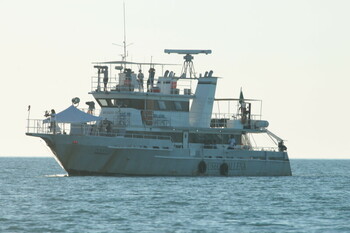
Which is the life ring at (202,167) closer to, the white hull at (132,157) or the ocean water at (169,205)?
the white hull at (132,157)

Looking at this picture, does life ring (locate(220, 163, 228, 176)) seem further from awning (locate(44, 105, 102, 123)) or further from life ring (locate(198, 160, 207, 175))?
awning (locate(44, 105, 102, 123))

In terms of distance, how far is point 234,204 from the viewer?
51.6m

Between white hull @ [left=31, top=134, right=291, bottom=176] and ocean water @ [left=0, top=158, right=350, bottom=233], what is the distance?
1.31 metres

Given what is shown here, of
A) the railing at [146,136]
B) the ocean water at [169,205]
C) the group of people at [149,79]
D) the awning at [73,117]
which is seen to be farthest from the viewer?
the group of people at [149,79]

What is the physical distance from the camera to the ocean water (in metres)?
41.7

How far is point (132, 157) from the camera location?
221 feet

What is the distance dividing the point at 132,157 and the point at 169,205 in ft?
58.2

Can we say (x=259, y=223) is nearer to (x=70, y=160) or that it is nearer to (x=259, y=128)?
(x=70, y=160)

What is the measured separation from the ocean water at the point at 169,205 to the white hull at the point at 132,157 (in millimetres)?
1307

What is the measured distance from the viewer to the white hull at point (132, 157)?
217 ft

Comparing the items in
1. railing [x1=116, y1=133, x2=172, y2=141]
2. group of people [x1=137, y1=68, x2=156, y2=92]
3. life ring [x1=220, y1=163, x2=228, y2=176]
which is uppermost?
group of people [x1=137, y1=68, x2=156, y2=92]

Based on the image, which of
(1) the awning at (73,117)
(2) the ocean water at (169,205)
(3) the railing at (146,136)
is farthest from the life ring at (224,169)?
(1) the awning at (73,117)

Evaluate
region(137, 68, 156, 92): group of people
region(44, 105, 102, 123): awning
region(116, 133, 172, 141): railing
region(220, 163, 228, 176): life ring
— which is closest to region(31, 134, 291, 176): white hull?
region(220, 163, 228, 176): life ring

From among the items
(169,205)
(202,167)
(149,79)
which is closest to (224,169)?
(202,167)
